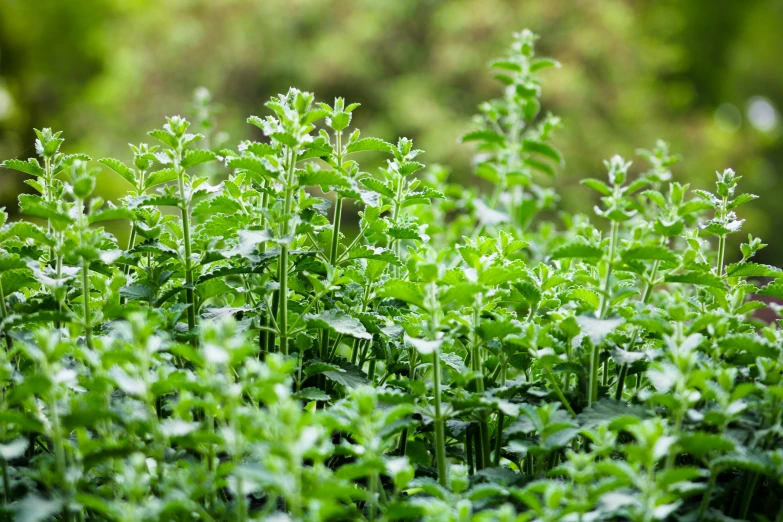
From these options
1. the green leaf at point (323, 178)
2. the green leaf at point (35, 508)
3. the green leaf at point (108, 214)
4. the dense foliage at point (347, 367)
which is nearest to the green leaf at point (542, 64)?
the dense foliage at point (347, 367)

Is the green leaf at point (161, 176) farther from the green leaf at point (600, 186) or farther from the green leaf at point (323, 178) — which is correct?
the green leaf at point (600, 186)

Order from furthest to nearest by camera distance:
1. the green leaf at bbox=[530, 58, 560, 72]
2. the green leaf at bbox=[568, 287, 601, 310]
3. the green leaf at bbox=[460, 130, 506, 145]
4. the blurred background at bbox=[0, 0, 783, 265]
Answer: the blurred background at bbox=[0, 0, 783, 265]
the green leaf at bbox=[530, 58, 560, 72]
the green leaf at bbox=[460, 130, 506, 145]
the green leaf at bbox=[568, 287, 601, 310]

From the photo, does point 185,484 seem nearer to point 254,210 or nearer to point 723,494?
point 254,210

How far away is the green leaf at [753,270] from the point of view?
3.81 ft

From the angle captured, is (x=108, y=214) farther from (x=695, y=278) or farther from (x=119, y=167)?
(x=695, y=278)

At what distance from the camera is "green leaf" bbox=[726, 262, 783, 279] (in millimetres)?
1161

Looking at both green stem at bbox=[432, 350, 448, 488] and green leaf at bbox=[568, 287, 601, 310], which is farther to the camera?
green leaf at bbox=[568, 287, 601, 310]

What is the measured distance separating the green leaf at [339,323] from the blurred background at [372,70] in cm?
648

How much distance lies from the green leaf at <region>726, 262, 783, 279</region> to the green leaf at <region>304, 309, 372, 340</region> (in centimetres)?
64

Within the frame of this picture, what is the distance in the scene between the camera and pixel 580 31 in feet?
26.1

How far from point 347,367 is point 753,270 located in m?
0.70

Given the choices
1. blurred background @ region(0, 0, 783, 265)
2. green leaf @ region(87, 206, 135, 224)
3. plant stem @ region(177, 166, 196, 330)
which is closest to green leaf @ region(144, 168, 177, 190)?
plant stem @ region(177, 166, 196, 330)

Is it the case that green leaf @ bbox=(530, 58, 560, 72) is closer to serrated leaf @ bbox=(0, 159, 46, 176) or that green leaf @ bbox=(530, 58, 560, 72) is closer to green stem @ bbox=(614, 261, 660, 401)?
green stem @ bbox=(614, 261, 660, 401)

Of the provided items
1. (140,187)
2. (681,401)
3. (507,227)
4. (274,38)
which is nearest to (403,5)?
(274,38)
